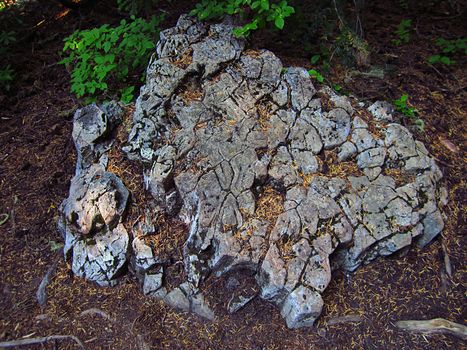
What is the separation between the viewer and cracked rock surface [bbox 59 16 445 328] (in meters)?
Answer: 3.24

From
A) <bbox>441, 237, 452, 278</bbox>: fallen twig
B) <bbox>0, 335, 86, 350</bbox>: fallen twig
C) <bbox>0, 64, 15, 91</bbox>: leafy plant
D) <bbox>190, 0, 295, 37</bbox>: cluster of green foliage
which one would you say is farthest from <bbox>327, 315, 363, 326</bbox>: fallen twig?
<bbox>0, 64, 15, 91</bbox>: leafy plant

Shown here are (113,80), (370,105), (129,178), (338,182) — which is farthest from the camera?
(113,80)

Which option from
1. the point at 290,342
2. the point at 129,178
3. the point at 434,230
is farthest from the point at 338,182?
the point at 129,178

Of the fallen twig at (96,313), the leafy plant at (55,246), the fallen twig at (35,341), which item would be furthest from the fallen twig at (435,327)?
the leafy plant at (55,246)

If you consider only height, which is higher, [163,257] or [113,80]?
[113,80]

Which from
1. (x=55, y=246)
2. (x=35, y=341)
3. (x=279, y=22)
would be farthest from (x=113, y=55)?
(x=35, y=341)

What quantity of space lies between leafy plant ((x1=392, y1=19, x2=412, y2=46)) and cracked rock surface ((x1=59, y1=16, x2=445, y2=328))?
5.02 feet

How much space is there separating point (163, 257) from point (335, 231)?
4.56 ft

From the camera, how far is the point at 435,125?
4262 millimetres

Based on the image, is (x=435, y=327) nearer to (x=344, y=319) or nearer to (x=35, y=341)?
(x=344, y=319)

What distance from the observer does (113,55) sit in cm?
421

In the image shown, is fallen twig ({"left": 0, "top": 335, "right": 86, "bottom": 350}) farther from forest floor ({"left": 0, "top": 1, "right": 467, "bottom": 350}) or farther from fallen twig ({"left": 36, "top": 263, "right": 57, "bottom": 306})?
fallen twig ({"left": 36, "top": 263, "right": 57, "bottom": 306})

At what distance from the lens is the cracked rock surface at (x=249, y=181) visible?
3.24 m

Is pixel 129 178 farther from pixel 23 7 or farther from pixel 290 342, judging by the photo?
pixel 23 7
